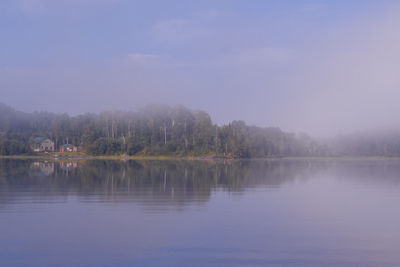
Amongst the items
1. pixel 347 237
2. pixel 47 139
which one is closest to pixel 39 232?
pixel 347 237

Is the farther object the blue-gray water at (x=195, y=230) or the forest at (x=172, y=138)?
the forest at (x=172, y=138)

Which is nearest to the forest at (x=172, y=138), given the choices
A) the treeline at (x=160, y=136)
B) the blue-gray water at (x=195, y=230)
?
the treeline at (x=160, y=136)

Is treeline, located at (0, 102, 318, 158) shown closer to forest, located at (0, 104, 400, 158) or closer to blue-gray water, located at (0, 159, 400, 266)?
forest, located at (0, 104, 400, 158)

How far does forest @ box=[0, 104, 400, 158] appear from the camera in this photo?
111 meters

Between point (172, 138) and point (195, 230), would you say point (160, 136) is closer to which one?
point (172, 138)

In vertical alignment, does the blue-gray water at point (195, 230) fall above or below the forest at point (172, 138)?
below

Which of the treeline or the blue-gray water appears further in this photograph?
the treeline

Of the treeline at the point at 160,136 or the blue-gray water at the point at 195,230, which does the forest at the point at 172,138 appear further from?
the blue-gray water at the point at 195,230

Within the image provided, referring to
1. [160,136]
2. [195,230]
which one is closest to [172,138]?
[160,136]

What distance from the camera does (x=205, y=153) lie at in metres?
110

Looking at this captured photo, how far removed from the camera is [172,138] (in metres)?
124

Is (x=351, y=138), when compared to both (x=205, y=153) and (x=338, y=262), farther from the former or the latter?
(x=338, y=262)

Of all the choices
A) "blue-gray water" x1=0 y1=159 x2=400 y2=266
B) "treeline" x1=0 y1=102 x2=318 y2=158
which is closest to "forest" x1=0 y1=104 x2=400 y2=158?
"treeline" x1=0 y1=102 x2=318 y2=158

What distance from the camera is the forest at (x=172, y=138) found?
4375 inches
